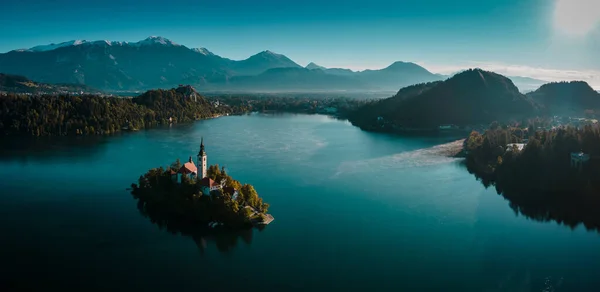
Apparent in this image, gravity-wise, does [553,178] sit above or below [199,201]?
above

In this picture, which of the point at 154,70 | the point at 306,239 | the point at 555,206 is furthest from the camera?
the point at 154,70

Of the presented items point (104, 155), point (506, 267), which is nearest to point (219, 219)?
point (506, 267)

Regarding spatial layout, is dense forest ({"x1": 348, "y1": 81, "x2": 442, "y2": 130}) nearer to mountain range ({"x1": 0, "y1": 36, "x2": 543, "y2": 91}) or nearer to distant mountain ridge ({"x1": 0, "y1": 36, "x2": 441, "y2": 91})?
distant mountain ridge ({"x1": 0, "y1": 36, "x2": 441, "y2": 91})

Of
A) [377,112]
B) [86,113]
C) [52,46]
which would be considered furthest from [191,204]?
[52,46]

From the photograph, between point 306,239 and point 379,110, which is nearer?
point 306,239

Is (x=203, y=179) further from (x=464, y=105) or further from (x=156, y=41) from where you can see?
(x=156, y=41)

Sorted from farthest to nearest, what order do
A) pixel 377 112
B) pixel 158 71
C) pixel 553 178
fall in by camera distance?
pixel 158 71
pixel 377 112
pixel 553 178

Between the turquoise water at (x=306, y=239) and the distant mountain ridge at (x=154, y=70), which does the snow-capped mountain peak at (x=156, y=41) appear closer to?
the distant mountain ridge at (x=154, y=70)
